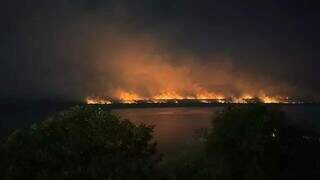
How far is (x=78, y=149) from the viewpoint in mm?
24172

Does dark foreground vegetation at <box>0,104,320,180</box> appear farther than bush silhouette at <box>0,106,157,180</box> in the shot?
Yes

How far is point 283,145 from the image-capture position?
1022 inches

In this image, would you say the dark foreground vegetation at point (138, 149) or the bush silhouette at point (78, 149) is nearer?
the bush silhouette at point (78, 149)

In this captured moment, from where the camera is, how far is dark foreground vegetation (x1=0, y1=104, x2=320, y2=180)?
23469mm

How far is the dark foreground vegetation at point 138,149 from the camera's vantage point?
77.0 ft

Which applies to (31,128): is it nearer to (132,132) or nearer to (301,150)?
(132,132)

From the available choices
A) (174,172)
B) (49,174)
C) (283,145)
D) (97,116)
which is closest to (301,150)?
(283,145)

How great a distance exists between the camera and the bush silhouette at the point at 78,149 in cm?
2314

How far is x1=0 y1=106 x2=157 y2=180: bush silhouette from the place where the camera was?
23141 millimetres

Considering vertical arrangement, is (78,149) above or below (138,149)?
above

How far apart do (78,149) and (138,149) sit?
3385 millimetres

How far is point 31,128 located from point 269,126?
1075cm

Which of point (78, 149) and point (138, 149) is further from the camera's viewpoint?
point (138, 149)

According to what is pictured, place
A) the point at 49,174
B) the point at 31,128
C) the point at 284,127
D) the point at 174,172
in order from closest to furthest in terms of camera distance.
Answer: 1. the point at 49,174
2. the point at 31,128
3. the point at 284,127
4. the point at 174,172
